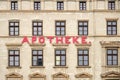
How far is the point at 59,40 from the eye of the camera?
150 metres

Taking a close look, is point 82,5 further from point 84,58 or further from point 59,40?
point 84,58

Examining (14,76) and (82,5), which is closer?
(14,76)

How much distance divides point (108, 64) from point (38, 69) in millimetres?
7632

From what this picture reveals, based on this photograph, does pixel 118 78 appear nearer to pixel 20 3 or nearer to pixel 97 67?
pixel 97 67

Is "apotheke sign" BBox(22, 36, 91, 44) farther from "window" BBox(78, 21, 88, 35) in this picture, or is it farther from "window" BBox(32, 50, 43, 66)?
"window" BBox(32, 50, 43, 66)

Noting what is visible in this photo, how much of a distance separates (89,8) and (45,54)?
6.98m

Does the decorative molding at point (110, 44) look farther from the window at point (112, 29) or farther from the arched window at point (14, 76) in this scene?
the arched window at point (14, 76)

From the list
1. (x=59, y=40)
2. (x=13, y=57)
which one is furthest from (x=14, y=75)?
(x=59, y=40)

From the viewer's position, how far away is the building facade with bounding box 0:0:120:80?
149 m

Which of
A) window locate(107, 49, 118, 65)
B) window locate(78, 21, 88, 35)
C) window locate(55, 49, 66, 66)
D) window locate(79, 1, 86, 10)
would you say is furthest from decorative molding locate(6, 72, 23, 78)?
window locate(79, 1, 86, 10)

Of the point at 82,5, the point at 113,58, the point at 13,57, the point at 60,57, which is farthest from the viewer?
the point at 82,5

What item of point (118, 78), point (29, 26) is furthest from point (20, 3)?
point (118, 78)

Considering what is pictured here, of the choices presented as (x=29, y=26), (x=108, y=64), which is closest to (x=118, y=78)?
(x=108, y=64)

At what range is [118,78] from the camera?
Result: 488 ft
